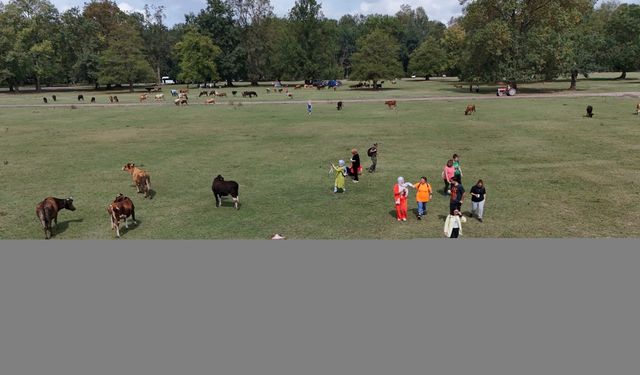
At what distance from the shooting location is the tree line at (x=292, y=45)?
59.5 m

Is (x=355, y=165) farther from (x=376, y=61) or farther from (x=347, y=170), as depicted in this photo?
(x=376, y=61)

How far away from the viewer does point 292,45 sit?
304 feet

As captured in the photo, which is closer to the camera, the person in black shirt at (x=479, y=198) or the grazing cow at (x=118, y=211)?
the grazing cow at (x=118, y=211)

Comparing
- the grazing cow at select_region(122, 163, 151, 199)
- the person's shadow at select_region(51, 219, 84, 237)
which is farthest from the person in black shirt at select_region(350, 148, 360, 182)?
the person's shadow at select_region(51, 219, 84, 237)

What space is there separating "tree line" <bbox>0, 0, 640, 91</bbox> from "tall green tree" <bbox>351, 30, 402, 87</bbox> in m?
0.18

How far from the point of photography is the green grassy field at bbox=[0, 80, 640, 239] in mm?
14352

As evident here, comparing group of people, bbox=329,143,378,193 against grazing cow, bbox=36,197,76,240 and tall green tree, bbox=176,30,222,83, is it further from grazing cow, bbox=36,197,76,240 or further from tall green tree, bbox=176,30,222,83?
tall green tree, bbox=176,30,222,83

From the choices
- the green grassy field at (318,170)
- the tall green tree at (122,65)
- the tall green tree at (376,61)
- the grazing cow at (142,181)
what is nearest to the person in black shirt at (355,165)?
the green grassy field at (318,170)

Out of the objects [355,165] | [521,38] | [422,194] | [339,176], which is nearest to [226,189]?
[339,176]

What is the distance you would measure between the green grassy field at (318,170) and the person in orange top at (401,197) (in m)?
0.32

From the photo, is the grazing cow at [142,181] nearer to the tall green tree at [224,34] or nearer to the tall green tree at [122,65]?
the tall green tree at [122,65]

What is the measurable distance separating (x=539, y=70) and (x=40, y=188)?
59.1 meters

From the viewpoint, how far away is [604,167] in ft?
67.4

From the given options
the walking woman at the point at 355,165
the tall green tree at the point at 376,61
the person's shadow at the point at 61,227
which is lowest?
the person's shadow at the point at 61,227
